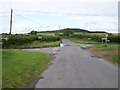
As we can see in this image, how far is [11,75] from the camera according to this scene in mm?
15602

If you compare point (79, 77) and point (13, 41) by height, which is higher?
point (13, 41)

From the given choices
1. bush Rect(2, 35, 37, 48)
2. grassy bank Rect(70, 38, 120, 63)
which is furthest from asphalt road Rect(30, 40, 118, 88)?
bush Rect(2, 35, 37, 48)

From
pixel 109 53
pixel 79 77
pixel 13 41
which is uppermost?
pixel 13 41

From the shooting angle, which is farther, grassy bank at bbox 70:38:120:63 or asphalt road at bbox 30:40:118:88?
grassy bank at bbox 70:38:120:63

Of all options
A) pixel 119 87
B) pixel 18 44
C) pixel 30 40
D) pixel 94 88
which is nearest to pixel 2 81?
pixel 94 88

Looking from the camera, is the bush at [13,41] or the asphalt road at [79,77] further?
the bush at [13,41]

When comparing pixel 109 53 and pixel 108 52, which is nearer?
pixel 109 53

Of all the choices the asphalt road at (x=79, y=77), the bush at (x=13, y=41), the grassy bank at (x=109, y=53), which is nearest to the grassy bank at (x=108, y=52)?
the grassy bank at (x=109, y=53)

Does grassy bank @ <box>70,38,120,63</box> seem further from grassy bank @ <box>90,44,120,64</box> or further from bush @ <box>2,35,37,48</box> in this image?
bush @ <box>2,35,37,48</box>

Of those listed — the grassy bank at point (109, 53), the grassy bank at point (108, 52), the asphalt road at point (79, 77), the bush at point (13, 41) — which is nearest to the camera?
the asphalt road at point (79, 77)

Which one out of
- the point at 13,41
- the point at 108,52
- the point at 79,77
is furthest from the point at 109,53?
the point at 13,41

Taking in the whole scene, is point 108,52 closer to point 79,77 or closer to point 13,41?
point 79,77

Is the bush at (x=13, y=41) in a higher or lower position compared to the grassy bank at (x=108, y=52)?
higher

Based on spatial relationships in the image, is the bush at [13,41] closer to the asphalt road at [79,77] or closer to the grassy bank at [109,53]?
the grassy bank at [109,53]
